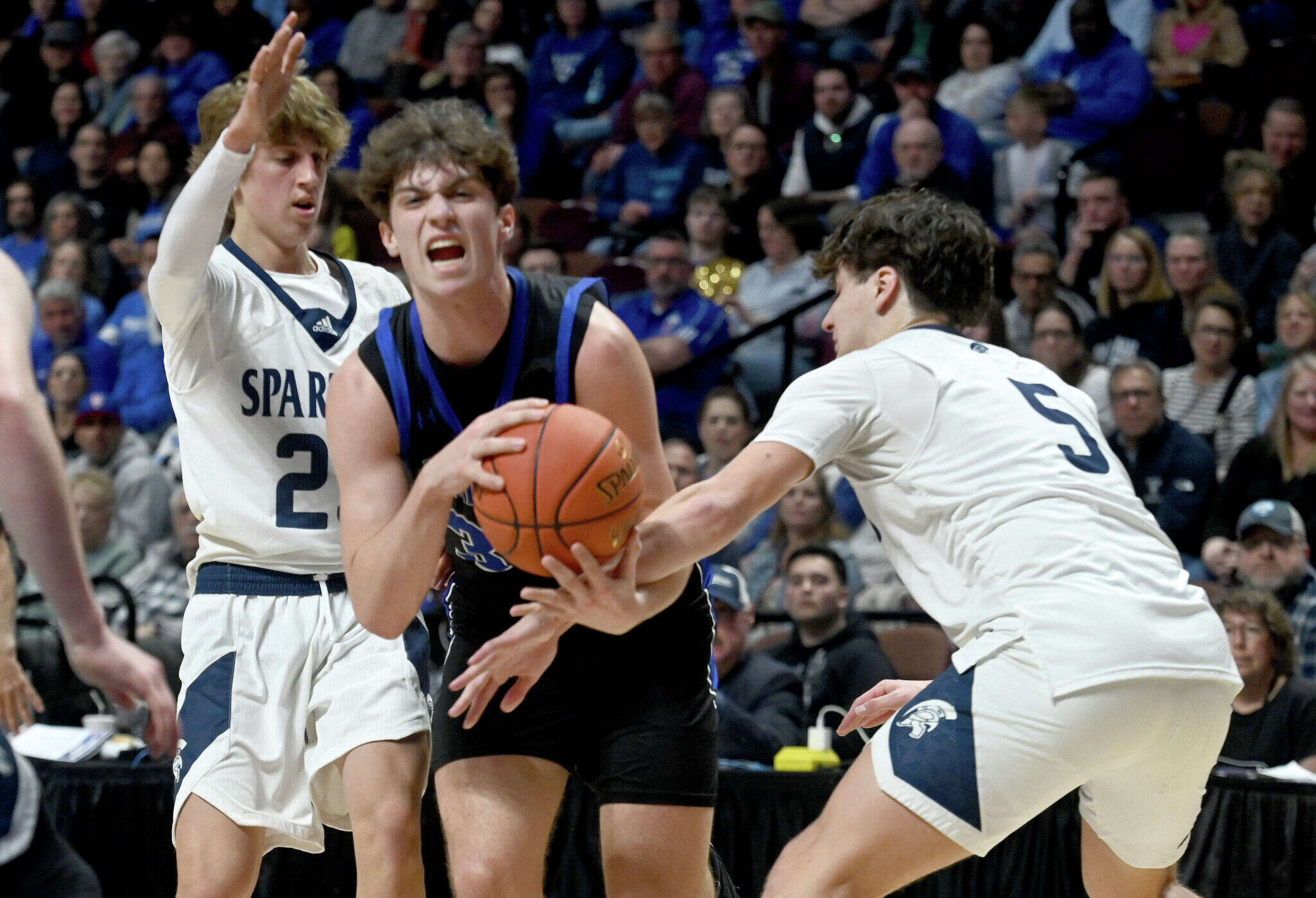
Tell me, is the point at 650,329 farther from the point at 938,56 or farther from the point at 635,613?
the point at 635,613

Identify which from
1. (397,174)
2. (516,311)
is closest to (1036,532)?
(516,311)

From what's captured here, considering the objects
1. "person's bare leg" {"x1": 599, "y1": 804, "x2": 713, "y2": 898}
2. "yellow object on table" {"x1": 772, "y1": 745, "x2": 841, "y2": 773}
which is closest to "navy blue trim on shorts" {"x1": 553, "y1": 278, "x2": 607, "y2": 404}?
"person's bare leg" {"x1": 599, "y1": 804, "x2": 713, "y2": 898}

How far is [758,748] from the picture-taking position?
5.89 metres

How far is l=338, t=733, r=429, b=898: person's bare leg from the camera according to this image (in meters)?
3.49

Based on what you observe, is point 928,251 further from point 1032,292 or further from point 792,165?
point 792,165

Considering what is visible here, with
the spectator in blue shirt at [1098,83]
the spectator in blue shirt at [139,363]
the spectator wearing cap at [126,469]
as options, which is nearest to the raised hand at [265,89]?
the spectator wearing cap at [126,469]

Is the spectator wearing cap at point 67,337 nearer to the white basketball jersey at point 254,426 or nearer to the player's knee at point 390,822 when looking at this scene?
the white basketball jersey at point 254,426

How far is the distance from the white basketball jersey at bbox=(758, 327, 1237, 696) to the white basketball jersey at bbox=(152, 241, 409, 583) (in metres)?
1.31

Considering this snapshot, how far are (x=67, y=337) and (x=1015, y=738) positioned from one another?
8.64 m

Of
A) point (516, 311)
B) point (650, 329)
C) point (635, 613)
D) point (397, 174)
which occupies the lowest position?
point (650, 329)

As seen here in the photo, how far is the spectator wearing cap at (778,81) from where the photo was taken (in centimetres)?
1032

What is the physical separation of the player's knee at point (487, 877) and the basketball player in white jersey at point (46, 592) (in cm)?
93

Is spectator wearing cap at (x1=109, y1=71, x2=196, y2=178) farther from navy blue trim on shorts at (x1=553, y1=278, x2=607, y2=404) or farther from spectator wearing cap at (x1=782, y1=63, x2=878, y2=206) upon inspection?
navy blue trim on shorts at (x1=553, y1=278, x2=607, y2=404)

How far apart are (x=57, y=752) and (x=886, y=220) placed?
13.0ft
